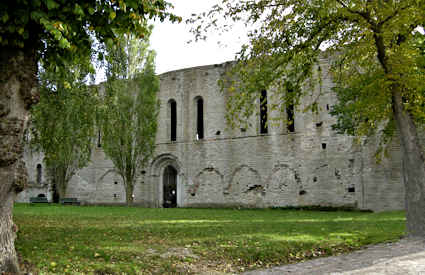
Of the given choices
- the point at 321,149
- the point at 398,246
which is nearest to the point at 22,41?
the point at 398,246

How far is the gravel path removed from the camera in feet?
18.1

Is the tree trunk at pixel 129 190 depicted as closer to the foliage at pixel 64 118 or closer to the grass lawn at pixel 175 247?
the foliage at pixel 64 118

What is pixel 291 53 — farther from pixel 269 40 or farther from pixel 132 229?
pixel 132 229

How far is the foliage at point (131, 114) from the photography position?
66.9 ft

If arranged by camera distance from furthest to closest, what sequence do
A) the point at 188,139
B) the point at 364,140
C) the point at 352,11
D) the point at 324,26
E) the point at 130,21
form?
the point at 188,139
the point at 364,140
the point at 324,26
the point at 352,11
the point at 130,21

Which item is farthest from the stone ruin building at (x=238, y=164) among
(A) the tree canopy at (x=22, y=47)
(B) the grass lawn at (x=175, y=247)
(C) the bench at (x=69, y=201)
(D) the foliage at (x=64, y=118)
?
(A) the tree canopy at (x=22, y=47)

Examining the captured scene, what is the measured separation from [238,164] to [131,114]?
21.4ft

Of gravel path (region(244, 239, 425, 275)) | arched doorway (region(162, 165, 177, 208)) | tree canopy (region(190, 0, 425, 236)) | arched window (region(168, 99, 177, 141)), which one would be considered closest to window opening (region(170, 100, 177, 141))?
arched window (region(168, 99, 177, 141))

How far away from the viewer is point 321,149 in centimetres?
1900

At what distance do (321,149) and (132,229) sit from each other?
41.5 feet

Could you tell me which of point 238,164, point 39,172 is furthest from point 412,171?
point 39,172

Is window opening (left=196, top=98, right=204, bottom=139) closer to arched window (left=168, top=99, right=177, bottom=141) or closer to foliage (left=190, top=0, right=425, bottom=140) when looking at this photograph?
arched window (left=168, top=99, right=177, bottom=141)

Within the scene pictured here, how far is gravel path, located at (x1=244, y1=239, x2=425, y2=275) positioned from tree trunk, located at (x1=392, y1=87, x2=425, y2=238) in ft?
3.27

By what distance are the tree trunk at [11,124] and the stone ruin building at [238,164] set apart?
1374cm
